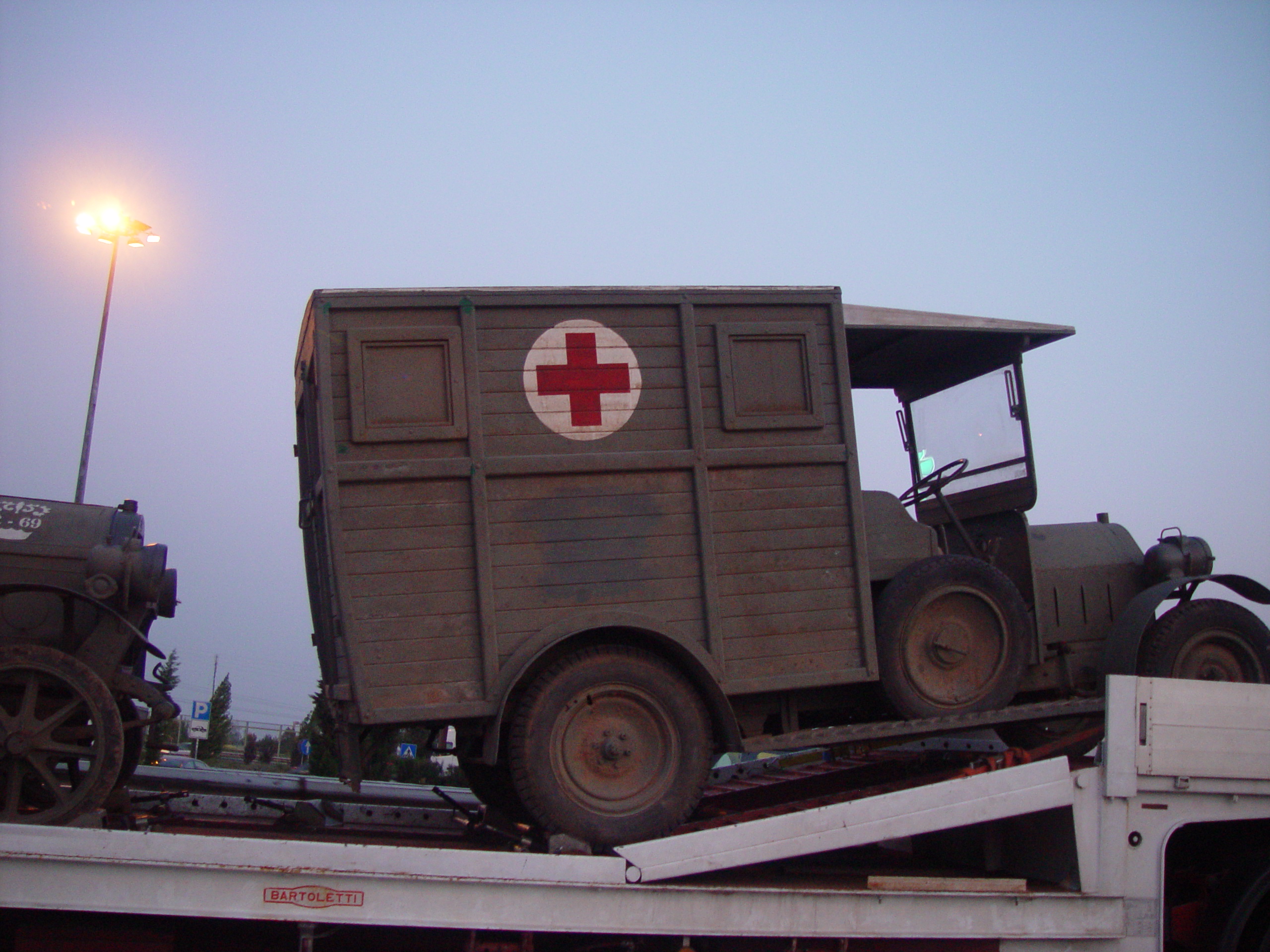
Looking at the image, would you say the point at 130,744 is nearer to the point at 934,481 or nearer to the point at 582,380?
the point at 582,380

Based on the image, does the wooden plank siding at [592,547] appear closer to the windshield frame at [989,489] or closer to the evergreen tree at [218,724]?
the windshield frame at [989,489]

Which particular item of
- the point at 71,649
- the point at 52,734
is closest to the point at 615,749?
the point at 52,734

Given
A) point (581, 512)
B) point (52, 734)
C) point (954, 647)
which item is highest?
point (581, 512)

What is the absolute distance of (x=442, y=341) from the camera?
501 cm

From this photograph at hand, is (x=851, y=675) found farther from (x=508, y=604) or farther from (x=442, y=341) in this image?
(x=442, y=341)

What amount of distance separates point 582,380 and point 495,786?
2.47m

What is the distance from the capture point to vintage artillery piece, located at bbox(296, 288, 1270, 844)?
4.82m

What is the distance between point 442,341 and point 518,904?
8.41ft

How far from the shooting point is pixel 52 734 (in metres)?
4.62

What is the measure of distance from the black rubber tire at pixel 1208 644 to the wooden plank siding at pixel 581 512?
1.80 metres

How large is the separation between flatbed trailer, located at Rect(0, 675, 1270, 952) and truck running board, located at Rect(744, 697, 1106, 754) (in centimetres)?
32

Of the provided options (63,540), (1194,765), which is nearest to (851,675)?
(1194,765)

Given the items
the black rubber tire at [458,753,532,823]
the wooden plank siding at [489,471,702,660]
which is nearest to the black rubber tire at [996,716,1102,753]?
the wooden plank siding at [489,471,702,660]

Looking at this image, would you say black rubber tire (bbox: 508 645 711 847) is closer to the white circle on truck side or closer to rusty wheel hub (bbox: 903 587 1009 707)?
the white circle on truck side
